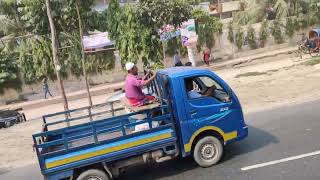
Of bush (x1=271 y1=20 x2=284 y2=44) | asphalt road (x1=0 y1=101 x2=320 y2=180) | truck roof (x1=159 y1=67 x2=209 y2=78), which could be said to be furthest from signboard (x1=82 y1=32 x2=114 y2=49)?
truck roof (x1=159 y1=67 x2=209 y2=78)

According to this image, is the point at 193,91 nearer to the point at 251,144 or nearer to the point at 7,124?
the point at 251,144

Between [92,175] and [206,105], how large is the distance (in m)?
2.57

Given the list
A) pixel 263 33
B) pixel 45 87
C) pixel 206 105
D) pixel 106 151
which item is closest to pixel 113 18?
pixel 45 87

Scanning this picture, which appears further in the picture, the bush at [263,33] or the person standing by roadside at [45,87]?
the bush at [263,33]

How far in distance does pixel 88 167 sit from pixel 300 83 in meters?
11.6

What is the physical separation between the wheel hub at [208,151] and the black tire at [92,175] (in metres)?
2.00

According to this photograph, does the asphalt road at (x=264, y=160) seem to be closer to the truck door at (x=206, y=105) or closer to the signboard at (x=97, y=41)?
the truck door at (x=206, y=105)

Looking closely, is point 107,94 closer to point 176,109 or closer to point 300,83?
point 300,83

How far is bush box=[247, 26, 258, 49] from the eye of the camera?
34.8 m

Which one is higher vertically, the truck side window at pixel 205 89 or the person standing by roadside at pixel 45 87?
the truck side window at pixel 205 89

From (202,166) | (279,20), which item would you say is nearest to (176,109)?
(202,166)

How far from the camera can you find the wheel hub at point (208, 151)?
9086 mm

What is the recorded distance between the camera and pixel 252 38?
34.8 meters

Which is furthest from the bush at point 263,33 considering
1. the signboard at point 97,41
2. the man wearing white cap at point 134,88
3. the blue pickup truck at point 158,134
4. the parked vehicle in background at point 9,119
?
the man wearing white cap at point 134,88
